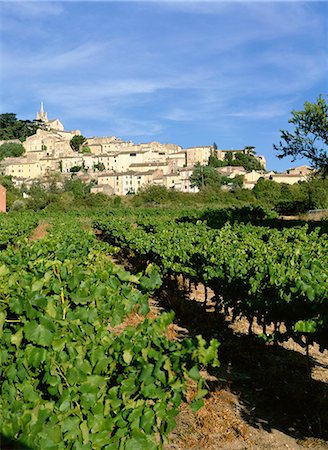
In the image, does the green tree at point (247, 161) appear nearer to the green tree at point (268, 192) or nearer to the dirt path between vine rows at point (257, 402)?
the green tree at point (268, 192)

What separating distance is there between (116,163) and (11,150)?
1367 inches

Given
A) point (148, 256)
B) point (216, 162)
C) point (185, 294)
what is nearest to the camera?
point (185, 294)

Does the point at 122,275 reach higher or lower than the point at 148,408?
higher

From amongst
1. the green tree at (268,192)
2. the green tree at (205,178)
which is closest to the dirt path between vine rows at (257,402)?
the green tree at (268,192)

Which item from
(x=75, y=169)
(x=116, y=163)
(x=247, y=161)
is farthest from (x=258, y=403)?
(x=247, y=161)

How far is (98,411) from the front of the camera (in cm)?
315

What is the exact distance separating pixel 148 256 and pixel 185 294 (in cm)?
211

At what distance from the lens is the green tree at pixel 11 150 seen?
13000cm

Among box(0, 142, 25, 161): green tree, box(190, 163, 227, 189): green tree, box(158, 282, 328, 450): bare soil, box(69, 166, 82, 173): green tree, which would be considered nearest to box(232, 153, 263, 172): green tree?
box(190, 163, 227, 189): green tree

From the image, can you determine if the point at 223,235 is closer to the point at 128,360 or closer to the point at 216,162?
the point at 128,360

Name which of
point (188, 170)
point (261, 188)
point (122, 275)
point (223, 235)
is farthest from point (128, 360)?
point (188, 170)

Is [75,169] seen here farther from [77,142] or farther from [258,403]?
[258,403]

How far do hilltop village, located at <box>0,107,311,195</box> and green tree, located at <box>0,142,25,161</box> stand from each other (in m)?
2.81

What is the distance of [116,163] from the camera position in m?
121
